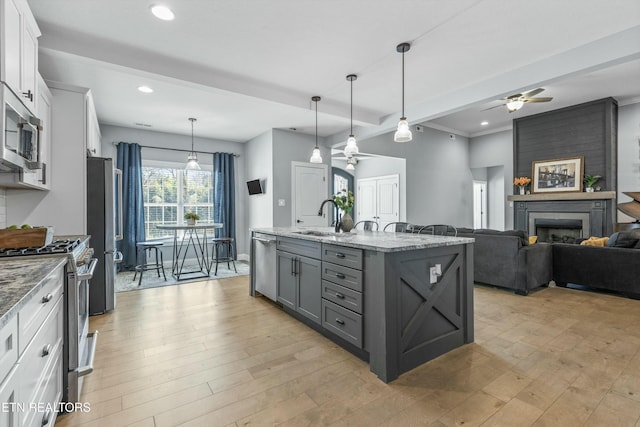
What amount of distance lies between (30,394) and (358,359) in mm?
1874

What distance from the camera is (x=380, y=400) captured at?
1846 mm

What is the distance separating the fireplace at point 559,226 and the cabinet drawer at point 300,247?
5.86 m

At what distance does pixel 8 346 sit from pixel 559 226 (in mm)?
7913

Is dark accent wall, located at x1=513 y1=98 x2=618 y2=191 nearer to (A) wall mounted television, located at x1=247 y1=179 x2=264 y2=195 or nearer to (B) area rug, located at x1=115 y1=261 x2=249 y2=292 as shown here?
(A) wall mounted television, located at x1=247 y1=179 x2=264 y2=195

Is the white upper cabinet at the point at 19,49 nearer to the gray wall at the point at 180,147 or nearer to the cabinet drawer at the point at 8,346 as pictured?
the cabinet drawer at the point at 8,346

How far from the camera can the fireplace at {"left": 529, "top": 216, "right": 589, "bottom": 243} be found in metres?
5.93

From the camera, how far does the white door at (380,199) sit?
7.31m

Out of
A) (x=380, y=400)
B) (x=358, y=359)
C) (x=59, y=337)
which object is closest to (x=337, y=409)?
(x=380, y=400)

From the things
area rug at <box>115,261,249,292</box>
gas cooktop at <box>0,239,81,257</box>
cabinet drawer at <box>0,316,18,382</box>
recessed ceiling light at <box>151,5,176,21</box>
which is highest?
recessed ceiling light at <box>151,5,176,21</box>

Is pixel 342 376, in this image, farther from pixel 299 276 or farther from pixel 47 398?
pixel 47 398

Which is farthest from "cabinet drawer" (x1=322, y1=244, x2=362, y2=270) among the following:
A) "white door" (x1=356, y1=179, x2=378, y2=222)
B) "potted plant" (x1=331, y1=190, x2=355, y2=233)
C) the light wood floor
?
"white door" (x1=356, y1=179, x2=378, y2=222)

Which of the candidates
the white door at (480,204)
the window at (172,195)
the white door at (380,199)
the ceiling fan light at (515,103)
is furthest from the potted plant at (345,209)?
the white door at (480,204)

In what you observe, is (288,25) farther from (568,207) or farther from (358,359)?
(568,207)

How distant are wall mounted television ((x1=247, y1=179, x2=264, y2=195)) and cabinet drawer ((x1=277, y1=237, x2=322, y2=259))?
3108 mm
